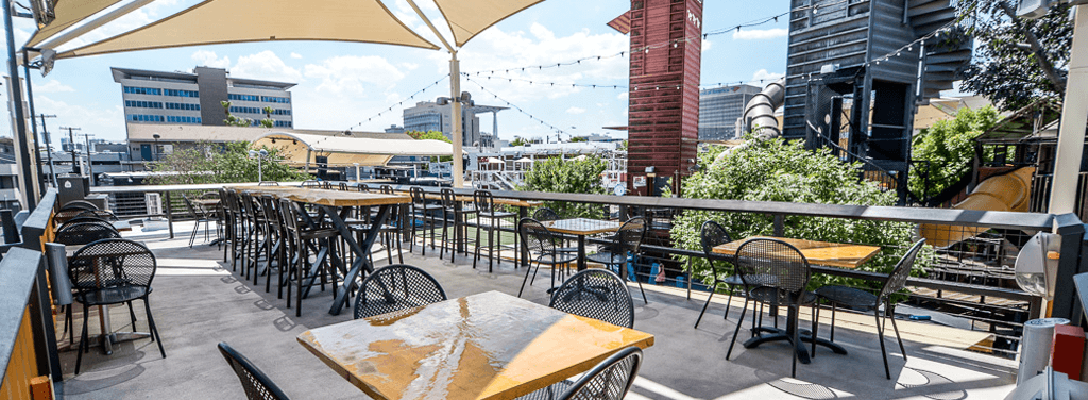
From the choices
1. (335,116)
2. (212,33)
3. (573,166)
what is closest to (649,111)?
(573,166)

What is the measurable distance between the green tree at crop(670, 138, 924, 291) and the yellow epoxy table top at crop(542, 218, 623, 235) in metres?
2.81

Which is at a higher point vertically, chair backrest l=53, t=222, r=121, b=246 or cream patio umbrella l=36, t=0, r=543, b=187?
cream patio umbrella l=36, t=0, r=543, b=187

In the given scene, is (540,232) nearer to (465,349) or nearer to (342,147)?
(465,349)

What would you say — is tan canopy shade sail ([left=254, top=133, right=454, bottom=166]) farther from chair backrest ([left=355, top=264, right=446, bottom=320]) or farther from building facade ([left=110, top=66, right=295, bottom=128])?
building facade ([left=110, top=66, right=295, bottom=128])

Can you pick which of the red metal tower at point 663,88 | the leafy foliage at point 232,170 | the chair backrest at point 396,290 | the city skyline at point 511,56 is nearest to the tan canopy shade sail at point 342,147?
the leafy foliage at point 232,170

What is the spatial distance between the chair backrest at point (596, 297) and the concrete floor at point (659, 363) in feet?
2.39

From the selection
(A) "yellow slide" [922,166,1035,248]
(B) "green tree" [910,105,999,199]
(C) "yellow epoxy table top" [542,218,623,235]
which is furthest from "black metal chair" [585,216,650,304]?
(B) "green tree" [910,105,999,199]

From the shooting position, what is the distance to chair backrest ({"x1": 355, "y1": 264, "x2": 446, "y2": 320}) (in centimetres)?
221

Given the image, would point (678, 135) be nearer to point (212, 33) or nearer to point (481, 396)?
point (212, 33)

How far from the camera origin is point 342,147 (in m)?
21.2

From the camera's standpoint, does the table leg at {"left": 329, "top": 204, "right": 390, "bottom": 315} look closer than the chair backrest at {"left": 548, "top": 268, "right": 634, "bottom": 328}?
No

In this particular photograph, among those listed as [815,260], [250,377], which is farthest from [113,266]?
[815,260]

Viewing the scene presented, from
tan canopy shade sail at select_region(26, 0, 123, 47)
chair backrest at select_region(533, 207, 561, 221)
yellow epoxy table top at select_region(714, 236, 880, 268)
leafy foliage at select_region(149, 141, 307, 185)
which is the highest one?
tan canopy shade sail at select_region(26, 0, 123, 47)

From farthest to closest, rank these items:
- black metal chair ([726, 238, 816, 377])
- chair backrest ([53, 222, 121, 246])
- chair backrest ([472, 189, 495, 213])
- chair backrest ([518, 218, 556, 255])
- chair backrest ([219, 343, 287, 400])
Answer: chair backrest ([472, 189, 495, 213]) → chair backrest ([518, 218, 556, 255]) → chair backrest ([53, 222, 121, 246]) → black metal chair ([726, 238, 816, 377]) → chair backrest ([219, 343, 287, 400])
